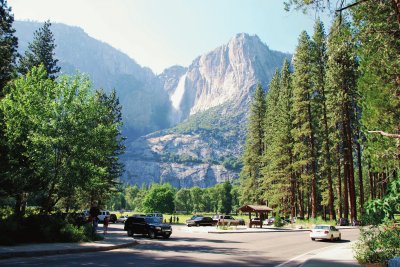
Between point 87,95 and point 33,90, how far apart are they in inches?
134

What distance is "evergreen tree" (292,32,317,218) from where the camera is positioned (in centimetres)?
4894

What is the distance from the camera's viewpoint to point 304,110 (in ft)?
165

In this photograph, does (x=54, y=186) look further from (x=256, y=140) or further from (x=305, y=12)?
(x=256, y=140)

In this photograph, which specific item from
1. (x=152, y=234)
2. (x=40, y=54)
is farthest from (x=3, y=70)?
(x=152, y=234)

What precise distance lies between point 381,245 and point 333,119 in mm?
33951

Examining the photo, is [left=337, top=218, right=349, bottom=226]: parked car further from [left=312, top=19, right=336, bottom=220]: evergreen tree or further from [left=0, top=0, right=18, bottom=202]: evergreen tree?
[left=0, top=0, right=18, bottom=202]: evergreen tree

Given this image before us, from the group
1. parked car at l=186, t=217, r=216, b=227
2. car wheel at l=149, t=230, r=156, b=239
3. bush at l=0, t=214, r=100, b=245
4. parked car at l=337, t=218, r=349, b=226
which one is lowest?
parked car at l=186, t=217, r=216, b=227

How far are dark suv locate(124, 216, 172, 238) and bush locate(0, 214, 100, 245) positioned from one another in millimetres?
6747

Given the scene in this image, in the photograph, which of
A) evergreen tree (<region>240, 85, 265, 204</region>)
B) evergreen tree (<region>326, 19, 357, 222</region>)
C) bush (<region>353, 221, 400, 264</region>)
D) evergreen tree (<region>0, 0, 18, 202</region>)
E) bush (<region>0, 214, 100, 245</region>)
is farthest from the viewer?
evergreen tree (<region>240, 85, 265, 204</region>)

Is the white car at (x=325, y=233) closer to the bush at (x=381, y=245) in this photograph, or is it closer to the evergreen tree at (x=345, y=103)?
the bush at (x=381, y=245)

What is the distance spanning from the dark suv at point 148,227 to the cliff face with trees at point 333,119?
646 inches

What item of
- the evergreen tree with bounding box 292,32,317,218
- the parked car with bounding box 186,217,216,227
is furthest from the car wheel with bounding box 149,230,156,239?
the evergreen tree with bounding box 292,32,317,218

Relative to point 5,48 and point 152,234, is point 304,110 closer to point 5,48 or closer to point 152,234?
point 152,234

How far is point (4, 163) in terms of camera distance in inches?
878
